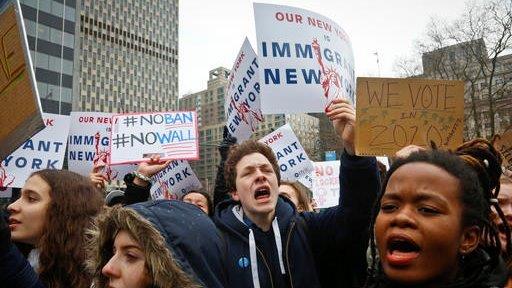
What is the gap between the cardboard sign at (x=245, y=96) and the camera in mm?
5082

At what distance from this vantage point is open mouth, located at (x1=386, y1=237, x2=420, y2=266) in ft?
4.88

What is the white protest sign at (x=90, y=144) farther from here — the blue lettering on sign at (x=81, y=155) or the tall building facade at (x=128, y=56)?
the tall building facade at (x=128, y=56)

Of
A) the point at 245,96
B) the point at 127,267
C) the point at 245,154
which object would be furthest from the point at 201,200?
the point at 127,267

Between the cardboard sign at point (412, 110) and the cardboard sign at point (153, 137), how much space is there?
124 inches

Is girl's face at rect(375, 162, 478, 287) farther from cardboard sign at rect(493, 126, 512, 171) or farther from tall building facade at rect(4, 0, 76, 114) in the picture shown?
tall building facade at rect(4, 0, 76, 114)

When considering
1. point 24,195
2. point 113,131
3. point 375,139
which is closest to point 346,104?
point 375,139

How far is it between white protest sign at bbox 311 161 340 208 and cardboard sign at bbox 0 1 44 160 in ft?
21.4

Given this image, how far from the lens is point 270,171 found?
3.06m

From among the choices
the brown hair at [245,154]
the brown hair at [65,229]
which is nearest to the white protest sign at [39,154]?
the brown hair at [65,229]

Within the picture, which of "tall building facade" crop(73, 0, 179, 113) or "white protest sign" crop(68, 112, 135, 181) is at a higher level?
"tall building facade" crop(73, 0, 179, 113)

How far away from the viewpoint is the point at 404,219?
1519mm

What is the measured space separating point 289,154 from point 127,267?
484cm

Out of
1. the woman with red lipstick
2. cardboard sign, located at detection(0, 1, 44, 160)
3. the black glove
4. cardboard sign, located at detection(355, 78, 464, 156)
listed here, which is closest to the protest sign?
the black glove

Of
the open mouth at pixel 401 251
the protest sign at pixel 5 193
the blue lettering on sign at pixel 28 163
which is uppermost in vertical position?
the blue lettering on sign at pixel 28 163
